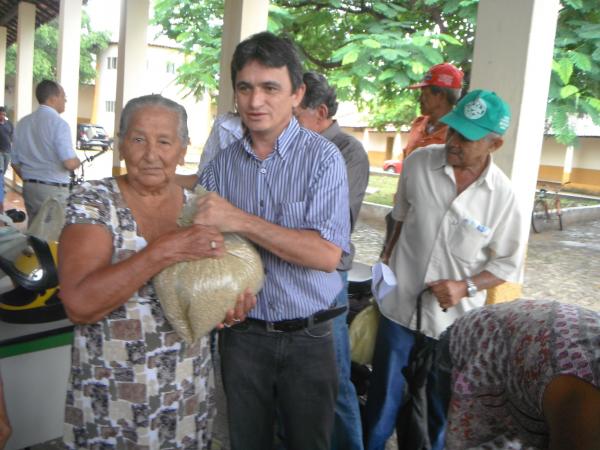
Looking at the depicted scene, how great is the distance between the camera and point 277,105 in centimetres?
167

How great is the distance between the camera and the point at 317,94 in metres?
2.72

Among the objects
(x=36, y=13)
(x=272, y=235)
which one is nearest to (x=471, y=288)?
(x=272, y=235)

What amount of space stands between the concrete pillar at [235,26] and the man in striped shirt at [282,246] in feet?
11.6

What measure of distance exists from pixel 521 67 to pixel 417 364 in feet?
6.15

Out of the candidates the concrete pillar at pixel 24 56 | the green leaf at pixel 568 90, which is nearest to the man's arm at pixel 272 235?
the green leaf at pixel 568 90

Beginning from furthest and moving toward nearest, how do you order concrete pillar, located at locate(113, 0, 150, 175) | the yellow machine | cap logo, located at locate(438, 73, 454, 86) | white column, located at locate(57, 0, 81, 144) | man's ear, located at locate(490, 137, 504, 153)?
white column, located at locate(57, 0, 81, 144)
concrete pillar, located at locate(113, 0, 150, 175)
cap logo, located at locate(438, 73, 454, 86)
man's ear, located at locate(490, 137, 504, 153)
the yellow machine

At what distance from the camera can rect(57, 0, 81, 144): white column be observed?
980cm

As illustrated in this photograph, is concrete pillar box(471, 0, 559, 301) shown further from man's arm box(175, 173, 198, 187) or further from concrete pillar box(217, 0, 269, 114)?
concrete pillar box(217, 0, 269, 114)

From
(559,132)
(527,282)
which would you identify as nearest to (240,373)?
(559,132)

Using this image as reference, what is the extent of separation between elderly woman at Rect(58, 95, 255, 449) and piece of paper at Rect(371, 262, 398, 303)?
934mm

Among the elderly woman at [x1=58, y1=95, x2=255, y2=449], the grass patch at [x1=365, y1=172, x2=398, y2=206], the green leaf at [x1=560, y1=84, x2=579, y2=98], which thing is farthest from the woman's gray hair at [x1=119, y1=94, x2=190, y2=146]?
the grass patch at [x1=365, y1=172, x2=398, y2=206]

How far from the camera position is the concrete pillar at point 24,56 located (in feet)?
41.8

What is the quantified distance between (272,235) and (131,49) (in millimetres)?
6647

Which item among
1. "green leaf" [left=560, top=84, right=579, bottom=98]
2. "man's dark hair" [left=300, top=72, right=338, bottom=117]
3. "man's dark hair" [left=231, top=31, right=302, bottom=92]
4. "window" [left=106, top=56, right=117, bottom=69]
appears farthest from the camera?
"window" [left=106, top=56, right=117, bottom=69]
